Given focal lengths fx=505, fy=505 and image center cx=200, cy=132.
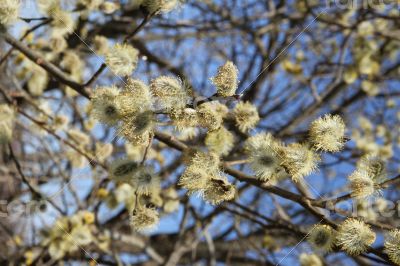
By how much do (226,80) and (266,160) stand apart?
0.35 meters

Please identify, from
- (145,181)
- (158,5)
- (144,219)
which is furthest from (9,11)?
(144,219)

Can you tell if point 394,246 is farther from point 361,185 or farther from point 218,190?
point 218,190

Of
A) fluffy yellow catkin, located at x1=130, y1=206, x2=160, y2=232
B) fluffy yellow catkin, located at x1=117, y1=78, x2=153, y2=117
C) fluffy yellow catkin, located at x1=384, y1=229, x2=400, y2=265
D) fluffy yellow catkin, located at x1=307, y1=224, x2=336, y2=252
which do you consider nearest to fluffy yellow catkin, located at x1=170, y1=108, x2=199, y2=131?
fluffy yellow catkin, located at x1=117, y1=78, x2=153, y2=117

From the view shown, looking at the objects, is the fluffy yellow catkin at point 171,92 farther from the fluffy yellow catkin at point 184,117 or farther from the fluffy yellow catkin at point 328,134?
the fluffy yellow catkin at point 328,134

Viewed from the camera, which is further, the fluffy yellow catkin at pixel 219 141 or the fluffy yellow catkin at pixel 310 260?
the fluffy yellow catkin at pixel 310 260

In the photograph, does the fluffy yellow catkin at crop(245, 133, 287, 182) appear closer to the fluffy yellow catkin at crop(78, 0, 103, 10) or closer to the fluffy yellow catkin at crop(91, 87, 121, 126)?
the fluffy yellow catkin at crop(91, 87, 121, 126)

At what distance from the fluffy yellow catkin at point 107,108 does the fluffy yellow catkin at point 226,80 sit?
0.40 metres

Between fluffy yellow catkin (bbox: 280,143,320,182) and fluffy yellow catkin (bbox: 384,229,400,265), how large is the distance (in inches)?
13.5

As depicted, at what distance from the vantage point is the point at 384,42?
463 centimetres

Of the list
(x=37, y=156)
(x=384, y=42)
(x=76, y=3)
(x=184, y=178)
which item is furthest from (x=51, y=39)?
(x=384, y=42)

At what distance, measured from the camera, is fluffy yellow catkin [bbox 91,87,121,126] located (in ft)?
6.02

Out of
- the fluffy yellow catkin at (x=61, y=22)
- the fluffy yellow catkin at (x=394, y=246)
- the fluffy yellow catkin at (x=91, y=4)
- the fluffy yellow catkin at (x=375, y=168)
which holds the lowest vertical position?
the fluffy yellow catkin at (x=394, y=246)

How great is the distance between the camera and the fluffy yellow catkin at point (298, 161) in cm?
174

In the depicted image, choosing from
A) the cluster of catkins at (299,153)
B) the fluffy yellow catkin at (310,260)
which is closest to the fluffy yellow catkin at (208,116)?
the cluster of catkins at (299,153)
